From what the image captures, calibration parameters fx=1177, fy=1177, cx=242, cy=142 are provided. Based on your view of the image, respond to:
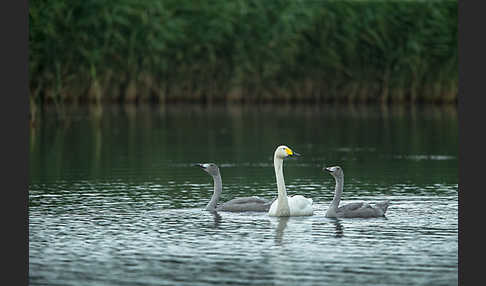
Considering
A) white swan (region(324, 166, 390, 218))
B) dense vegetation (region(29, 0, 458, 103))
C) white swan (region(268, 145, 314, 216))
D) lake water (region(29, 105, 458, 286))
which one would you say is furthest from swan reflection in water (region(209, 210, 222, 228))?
dense vegetation (region(29, 0, 458, 103))

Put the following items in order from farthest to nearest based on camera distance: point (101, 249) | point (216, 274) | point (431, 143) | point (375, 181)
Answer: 1. point (431, 143)
2. point (375, 181)
3. point (101, 249)
4. point (216, 274)

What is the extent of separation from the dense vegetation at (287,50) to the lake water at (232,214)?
39.1 feet

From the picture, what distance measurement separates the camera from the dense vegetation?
42438 mm

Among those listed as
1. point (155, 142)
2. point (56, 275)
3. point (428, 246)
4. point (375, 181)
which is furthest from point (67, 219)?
point (155, 142)

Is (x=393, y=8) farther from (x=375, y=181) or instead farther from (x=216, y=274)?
(x=216, y=274)

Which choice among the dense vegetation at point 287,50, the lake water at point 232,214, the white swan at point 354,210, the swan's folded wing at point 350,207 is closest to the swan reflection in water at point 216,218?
the lake water at point 232,214

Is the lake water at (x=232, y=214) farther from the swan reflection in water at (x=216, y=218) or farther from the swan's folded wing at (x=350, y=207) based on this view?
the swan's folded wing at (x=350, y=207)

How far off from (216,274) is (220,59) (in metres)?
33.2

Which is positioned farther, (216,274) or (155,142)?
(155,142)

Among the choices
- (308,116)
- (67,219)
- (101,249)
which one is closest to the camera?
(101,249)

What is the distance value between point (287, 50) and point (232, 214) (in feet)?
96.7

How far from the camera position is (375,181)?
59.3 ft

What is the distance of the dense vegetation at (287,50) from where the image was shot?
42.4 m

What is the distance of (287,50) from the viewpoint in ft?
143
